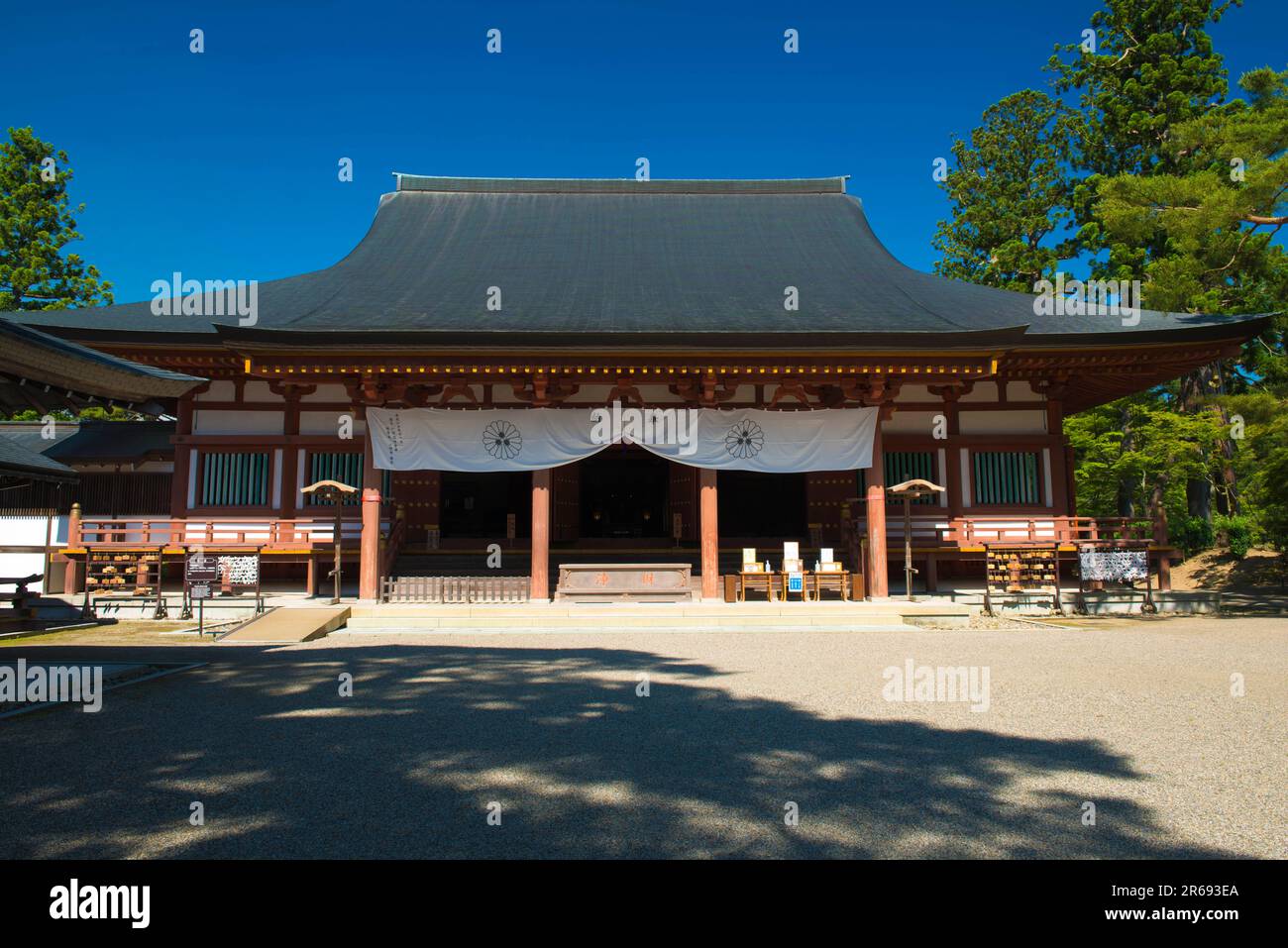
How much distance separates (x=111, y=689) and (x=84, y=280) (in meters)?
28.3

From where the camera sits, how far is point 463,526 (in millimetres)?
19219

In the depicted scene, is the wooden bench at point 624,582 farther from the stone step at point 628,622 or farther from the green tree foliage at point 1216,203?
the green tree foliage at point 1216,203

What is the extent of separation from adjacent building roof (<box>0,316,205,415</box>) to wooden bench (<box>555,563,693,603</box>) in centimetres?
755

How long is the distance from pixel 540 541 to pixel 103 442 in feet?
37.6

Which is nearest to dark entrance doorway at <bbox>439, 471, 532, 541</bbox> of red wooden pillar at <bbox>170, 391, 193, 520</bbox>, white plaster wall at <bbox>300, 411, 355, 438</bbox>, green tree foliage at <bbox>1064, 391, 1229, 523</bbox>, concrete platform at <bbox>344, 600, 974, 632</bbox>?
white plaster wall at <bbox>300, 411, 355, 438</bbox>

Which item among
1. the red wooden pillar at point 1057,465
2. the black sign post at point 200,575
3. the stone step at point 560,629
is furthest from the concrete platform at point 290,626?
the red wooden pillar at point 1057,465

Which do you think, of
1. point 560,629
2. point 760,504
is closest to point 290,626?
point 560,629

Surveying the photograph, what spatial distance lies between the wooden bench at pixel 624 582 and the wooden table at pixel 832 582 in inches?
87.2

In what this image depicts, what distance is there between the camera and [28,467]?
36.8 ft

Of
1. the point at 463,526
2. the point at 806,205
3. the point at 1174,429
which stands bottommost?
the point at 463,526

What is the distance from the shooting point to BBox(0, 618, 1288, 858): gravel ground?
3441mm

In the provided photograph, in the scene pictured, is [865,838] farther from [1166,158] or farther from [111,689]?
[1166,158]

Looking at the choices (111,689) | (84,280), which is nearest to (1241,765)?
(111,689)

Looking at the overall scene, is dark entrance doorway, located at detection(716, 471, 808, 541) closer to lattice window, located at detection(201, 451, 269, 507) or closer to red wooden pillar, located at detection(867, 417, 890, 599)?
red wooden pillar, located at detection(867, 417, 890, 599)
